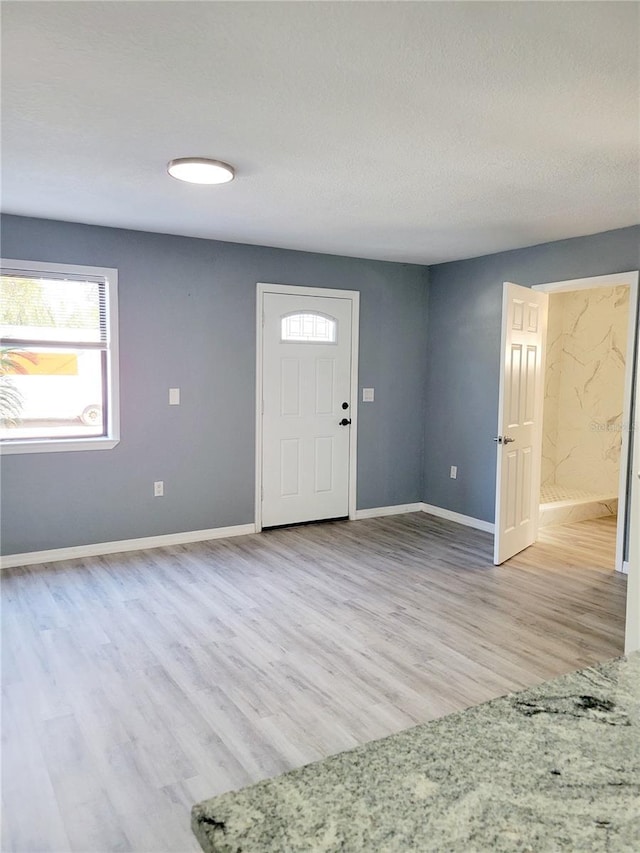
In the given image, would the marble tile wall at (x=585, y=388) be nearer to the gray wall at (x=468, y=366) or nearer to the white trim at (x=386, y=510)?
the gray wall at (x=468, y=366)

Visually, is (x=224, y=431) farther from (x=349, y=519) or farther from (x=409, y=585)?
(x=409, y=585)

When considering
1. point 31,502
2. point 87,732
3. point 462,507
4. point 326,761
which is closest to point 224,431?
point 31,502

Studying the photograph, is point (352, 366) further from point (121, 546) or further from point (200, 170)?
point (200, 170)

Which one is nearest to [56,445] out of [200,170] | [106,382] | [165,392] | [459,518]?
[106,382]

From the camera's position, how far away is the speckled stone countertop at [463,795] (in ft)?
2.16

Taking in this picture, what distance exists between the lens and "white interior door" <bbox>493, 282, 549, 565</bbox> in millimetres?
4414

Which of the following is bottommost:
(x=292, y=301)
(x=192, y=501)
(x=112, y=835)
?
(x=112, y=835)

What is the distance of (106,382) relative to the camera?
179 inches

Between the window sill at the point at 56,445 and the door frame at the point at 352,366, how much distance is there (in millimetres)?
1214

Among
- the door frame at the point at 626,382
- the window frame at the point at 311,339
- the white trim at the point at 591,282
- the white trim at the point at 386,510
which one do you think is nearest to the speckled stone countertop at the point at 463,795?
the door frame at the point at 626,382

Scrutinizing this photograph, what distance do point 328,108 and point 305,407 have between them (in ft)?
10.8

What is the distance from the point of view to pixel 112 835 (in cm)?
187

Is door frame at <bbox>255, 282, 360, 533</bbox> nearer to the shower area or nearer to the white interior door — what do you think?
the white interior door

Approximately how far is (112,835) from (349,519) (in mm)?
4034
